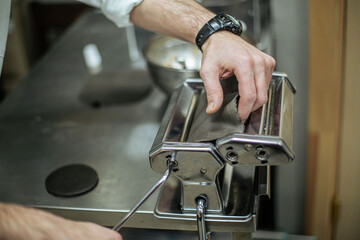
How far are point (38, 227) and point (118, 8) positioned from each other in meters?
0.77

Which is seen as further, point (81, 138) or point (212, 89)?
point (81, 138)

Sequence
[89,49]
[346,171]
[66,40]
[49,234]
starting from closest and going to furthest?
1. [49,234]
2. [346,171]
3. [89,49]
4. [66,40]

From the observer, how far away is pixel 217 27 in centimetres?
108

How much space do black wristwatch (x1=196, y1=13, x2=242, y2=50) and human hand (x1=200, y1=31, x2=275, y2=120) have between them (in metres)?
0.08

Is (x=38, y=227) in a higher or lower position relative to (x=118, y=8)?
lower

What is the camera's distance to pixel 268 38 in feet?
5.64

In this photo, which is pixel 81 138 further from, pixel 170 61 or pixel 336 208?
pixel 336 208

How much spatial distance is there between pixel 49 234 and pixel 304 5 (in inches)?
54.9

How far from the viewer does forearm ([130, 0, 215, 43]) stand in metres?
1.17

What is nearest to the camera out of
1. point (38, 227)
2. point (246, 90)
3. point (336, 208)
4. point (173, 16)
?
point (38, 227)

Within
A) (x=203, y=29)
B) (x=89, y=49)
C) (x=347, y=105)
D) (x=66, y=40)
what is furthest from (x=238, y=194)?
(x=66, y=40)

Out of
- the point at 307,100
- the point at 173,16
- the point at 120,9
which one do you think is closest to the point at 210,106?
the point at 173,16

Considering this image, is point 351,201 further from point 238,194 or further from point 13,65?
point 13,65

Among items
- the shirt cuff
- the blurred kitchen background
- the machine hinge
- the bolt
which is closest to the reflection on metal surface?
the bolt
